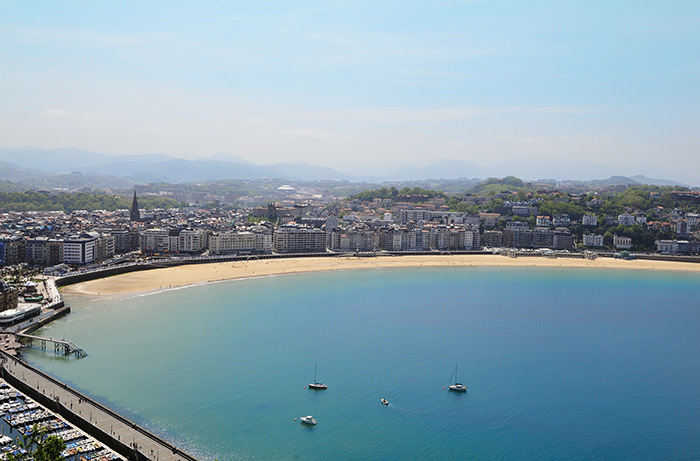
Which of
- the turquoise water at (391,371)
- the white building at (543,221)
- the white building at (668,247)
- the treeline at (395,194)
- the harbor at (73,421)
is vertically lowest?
the turquoise water at (391,371)

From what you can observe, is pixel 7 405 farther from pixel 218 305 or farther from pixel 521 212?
pixel 521 212

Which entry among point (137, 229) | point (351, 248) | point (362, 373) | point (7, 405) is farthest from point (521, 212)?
point (7, 405)

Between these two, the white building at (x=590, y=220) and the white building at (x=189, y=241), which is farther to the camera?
the white building at (x=590, y=220)

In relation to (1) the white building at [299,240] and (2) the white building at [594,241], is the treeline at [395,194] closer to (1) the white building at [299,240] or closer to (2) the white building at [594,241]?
(2) the white building at [594,241]

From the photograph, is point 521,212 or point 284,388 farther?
point 521,212

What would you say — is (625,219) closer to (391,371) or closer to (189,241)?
(189,241)

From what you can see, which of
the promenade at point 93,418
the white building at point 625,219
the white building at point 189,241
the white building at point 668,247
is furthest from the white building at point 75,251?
the white building at point 625,219

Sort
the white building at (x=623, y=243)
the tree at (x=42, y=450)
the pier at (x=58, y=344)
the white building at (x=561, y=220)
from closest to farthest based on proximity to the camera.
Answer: the tree at (x=42, y=450), the pier at (x=58, y=344), the white building at (x=623, y=243), the white building at (x=561, y=220)
